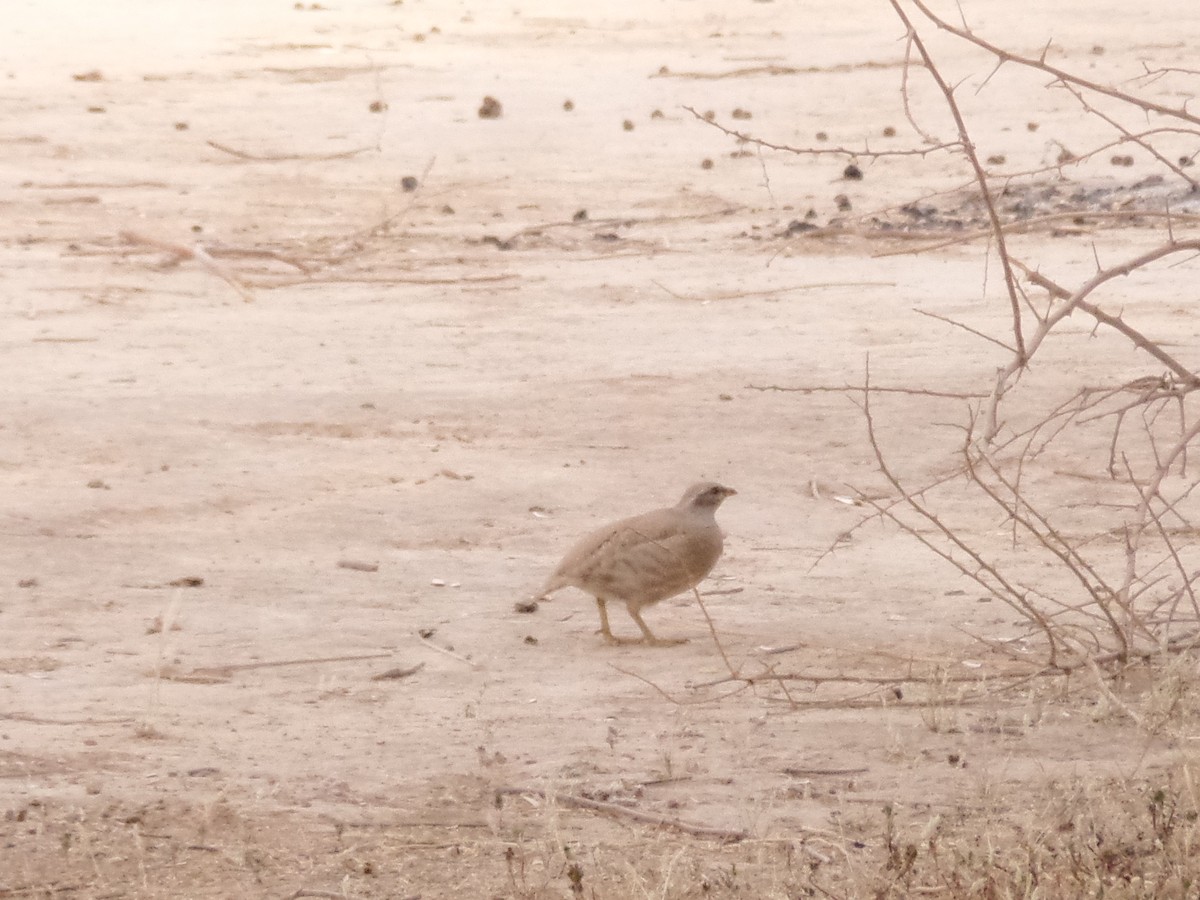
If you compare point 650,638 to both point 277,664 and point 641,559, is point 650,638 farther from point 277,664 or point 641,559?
point 277,664

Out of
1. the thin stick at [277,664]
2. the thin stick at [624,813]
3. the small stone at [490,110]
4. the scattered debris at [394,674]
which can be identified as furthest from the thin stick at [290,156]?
the thin stick at [624,813]

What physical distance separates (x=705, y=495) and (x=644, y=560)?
354 millimetres

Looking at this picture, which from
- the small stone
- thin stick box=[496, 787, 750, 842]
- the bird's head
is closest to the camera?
thin stick box=[496, 787, 750, 842]

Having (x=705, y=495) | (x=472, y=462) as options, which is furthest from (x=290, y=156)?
(x=705, y=495)

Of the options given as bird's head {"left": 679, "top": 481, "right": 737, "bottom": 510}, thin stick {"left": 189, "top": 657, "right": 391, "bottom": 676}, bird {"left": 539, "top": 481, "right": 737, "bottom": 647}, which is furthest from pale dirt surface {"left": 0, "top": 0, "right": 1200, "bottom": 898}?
bird's head {"left": 679, "top": 481, "right": 737, "bottom": 510}

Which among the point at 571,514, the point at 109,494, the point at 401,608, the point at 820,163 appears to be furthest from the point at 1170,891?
the point at 820,163

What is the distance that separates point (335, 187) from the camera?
1291 cm

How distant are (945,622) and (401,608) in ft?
5.39

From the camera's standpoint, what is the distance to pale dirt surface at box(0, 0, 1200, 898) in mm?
4383

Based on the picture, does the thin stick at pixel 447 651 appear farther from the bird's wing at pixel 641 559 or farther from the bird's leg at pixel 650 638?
the bird's leg at pixel 650 638

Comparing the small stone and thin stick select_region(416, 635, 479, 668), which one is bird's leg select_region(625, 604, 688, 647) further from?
the small stone

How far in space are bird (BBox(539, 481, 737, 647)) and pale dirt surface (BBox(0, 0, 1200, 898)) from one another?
175 millimetres

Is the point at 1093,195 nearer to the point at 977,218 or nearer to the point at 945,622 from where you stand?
the point at 977,218

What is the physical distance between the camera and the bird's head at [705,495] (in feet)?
19.7
